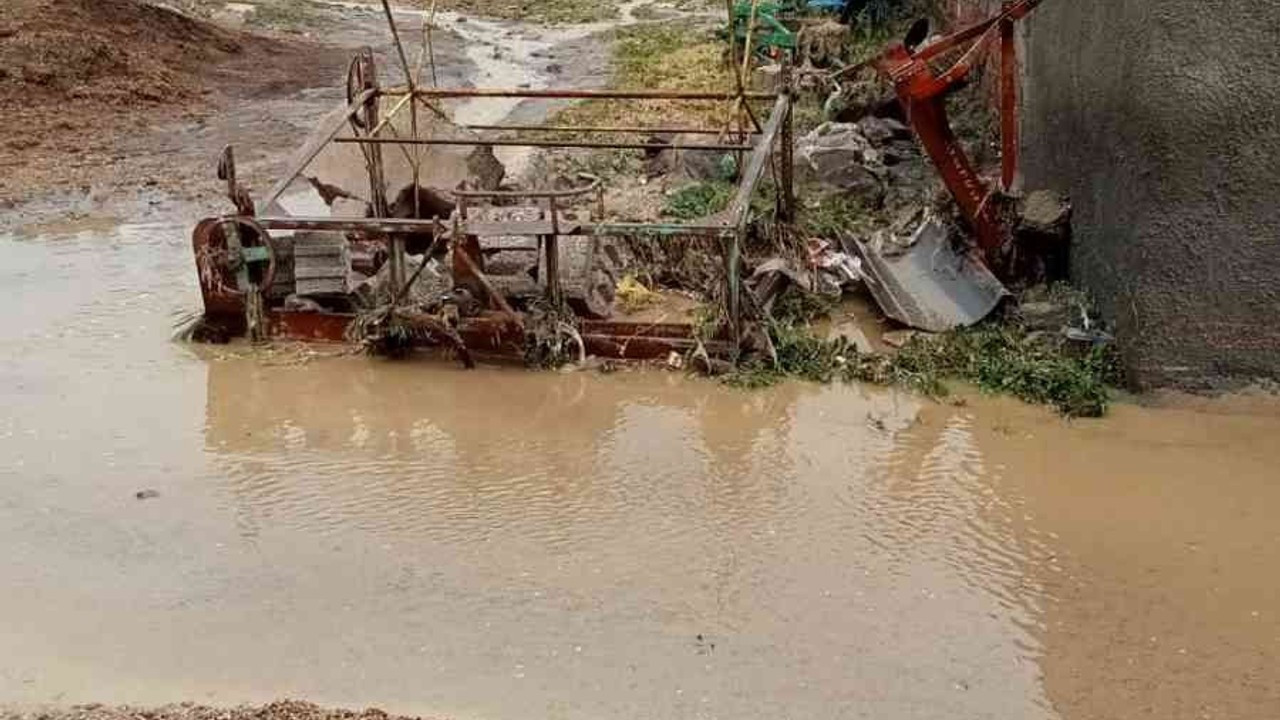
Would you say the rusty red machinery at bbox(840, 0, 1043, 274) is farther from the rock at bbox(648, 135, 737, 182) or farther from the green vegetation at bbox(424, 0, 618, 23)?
the green vegetation at bbox(424, 0, 618, 23)

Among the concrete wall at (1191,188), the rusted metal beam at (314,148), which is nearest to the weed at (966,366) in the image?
the concrete wall at (1191,188)

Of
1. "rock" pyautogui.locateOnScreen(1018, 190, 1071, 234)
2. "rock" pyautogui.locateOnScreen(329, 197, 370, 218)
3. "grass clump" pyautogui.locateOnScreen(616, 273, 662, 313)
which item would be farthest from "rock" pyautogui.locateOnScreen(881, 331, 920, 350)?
"rock" pyautogui.locateOnScreen(329, 197, 370, 218)

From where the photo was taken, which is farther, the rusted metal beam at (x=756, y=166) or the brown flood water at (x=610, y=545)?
the rusted metal beam at (x=756, y=166)

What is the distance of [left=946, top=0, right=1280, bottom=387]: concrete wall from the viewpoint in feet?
23.5

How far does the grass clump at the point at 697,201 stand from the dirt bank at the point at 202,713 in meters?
6.04

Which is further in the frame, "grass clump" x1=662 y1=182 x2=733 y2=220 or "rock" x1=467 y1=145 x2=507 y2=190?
"grass clump" x1=662 y1=182 x2=733 y2=220

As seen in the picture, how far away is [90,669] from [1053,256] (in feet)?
20.5

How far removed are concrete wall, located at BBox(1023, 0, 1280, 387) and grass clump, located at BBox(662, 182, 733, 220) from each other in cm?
318

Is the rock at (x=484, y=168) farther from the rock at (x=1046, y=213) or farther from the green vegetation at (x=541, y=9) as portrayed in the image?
the green vegetation at (x=541, y=9)

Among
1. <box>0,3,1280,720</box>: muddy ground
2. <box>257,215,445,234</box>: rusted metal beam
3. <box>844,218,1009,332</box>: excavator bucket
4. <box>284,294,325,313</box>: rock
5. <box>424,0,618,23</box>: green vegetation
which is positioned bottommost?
<box>0,3,1280,720</box>: muddy ground

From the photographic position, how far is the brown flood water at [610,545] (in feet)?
17.1

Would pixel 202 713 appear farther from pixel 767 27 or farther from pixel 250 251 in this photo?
pixel 767 27

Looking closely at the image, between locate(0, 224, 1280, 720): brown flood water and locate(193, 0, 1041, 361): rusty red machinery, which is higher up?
locate(193, 0, 1041, 361): rusty red machinery

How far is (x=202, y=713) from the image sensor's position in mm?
4848
